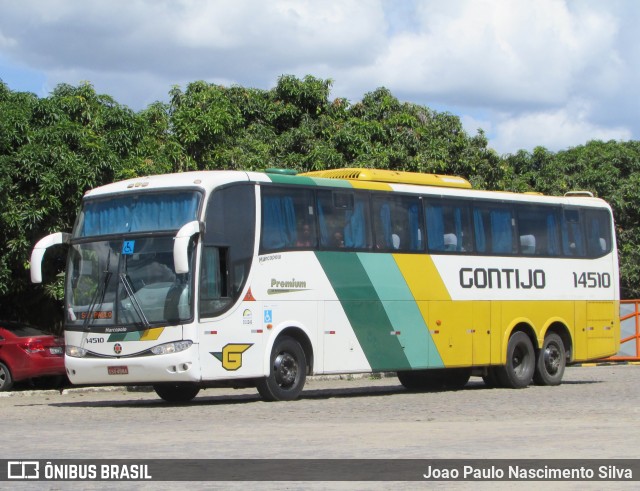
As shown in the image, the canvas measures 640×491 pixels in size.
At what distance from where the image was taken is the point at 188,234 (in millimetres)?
17094

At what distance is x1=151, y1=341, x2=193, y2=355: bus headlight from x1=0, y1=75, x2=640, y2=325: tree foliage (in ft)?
22.3

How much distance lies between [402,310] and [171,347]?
16.8ft

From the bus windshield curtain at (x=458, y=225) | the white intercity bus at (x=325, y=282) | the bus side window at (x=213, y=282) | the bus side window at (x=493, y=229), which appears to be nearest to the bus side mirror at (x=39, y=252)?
the white intercity bus at (x=325, y=282)

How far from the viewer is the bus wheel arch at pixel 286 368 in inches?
742

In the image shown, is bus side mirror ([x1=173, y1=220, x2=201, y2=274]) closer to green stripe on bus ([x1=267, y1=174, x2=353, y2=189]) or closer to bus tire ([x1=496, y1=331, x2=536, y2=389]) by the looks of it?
green stripe on bus ([x1=267, y1=174, x2=353, y2=189])

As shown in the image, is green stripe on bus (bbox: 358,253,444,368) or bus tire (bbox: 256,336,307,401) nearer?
bus tire (bbox: 256,336,307,401)

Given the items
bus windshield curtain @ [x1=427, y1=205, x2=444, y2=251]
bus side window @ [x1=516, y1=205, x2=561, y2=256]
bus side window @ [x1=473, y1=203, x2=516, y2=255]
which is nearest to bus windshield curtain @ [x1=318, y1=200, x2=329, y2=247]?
bus windshield curtain @ [x1=427, y1=205, x2=444, y2=251]

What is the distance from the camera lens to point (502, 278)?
23234 millimetres

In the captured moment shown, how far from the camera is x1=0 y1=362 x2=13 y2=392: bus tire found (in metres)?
24.2

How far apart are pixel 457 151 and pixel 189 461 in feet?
97.3

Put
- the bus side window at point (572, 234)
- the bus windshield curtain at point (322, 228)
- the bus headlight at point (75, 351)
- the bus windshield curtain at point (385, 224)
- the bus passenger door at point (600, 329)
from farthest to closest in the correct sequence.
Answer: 1. the bus passenger door at point (600, 329)
2. the bus side window at point (572, 234)
3. the bus windshield curtain at point (385, 224)
4. the bus windshield curtain at point (322, 228)
5. the bus headlight at point (75, 351)

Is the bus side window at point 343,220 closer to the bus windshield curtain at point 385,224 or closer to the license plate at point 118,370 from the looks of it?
the bus windshield curtain at point 385,224

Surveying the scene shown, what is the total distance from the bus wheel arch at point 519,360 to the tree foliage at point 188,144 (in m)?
8.09

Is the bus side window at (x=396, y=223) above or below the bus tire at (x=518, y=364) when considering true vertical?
above
